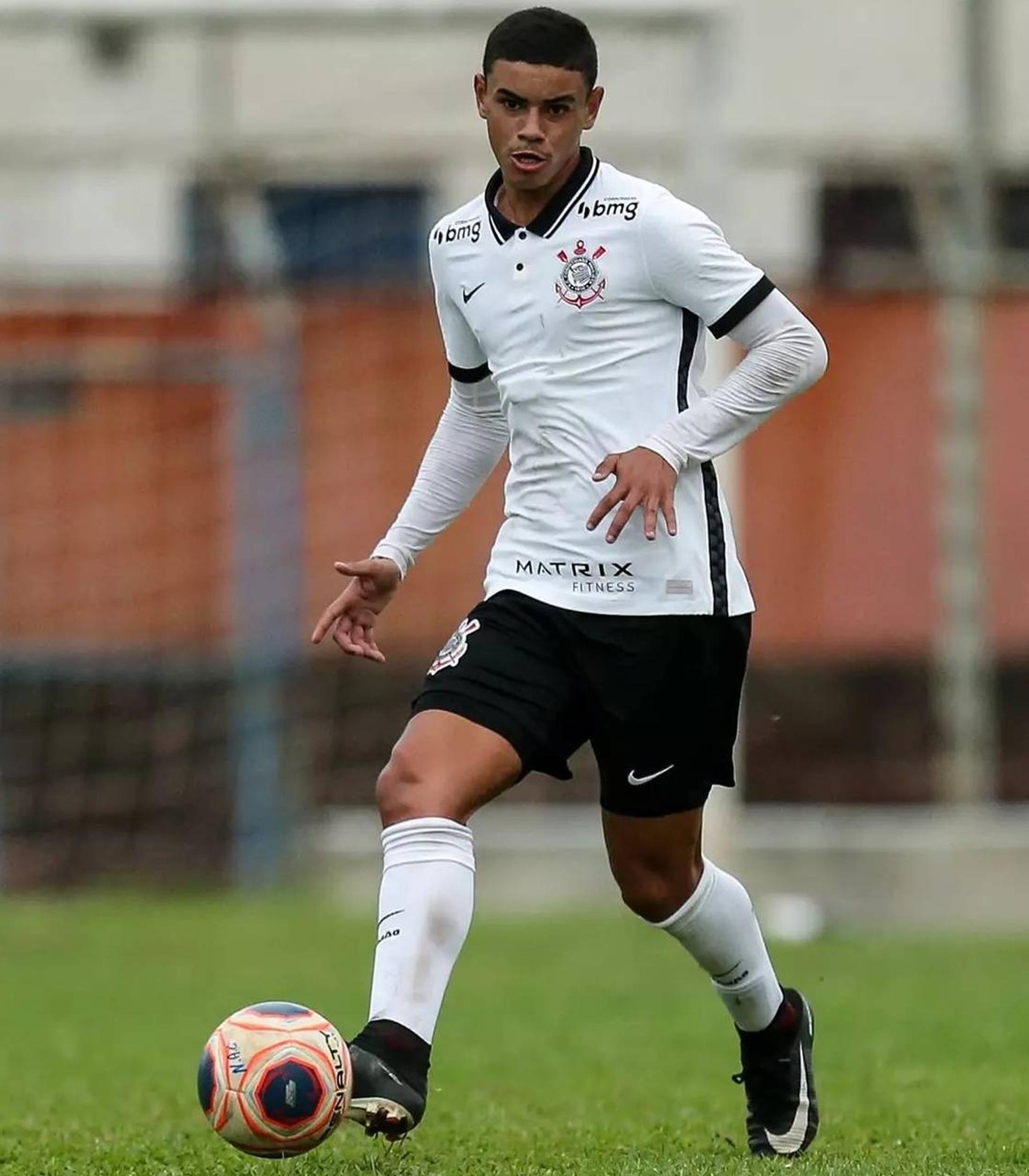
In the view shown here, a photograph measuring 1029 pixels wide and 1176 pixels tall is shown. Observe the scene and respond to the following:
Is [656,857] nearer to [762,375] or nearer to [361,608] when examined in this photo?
[361,608]

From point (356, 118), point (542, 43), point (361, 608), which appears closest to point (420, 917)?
point (361, 608)

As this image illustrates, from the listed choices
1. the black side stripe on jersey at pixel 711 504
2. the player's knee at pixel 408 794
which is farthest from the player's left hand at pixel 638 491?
the player's knee at pixel 408 794

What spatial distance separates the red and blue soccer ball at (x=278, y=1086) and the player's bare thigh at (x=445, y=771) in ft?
1.73

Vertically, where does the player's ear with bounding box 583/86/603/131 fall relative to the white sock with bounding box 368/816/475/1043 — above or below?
above

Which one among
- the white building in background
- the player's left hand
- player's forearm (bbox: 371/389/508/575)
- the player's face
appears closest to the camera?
the player's left hand

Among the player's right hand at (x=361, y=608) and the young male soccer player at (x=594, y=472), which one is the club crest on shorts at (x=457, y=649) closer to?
the young male soccer player at (x=594, y=472)

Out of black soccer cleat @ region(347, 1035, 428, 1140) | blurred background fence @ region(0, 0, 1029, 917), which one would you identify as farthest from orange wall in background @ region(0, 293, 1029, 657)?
black soccer cleat @ region(347, 1035, 428, 1140)

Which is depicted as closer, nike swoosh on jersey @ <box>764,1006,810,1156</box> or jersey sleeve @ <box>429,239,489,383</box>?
jersey sleeve @ <box>429,239,489,383</box>

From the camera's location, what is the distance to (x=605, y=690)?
18.5ft

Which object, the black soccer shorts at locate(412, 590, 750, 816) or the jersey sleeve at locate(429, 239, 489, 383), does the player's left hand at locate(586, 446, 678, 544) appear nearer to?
the black soccer shorts at locate(412, 590, 750, 816)

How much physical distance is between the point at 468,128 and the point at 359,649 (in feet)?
42.7

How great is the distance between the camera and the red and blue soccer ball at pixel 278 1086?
4961mm

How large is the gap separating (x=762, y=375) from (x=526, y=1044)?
3666mm

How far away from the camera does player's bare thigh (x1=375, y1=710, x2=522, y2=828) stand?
5.42 metres
